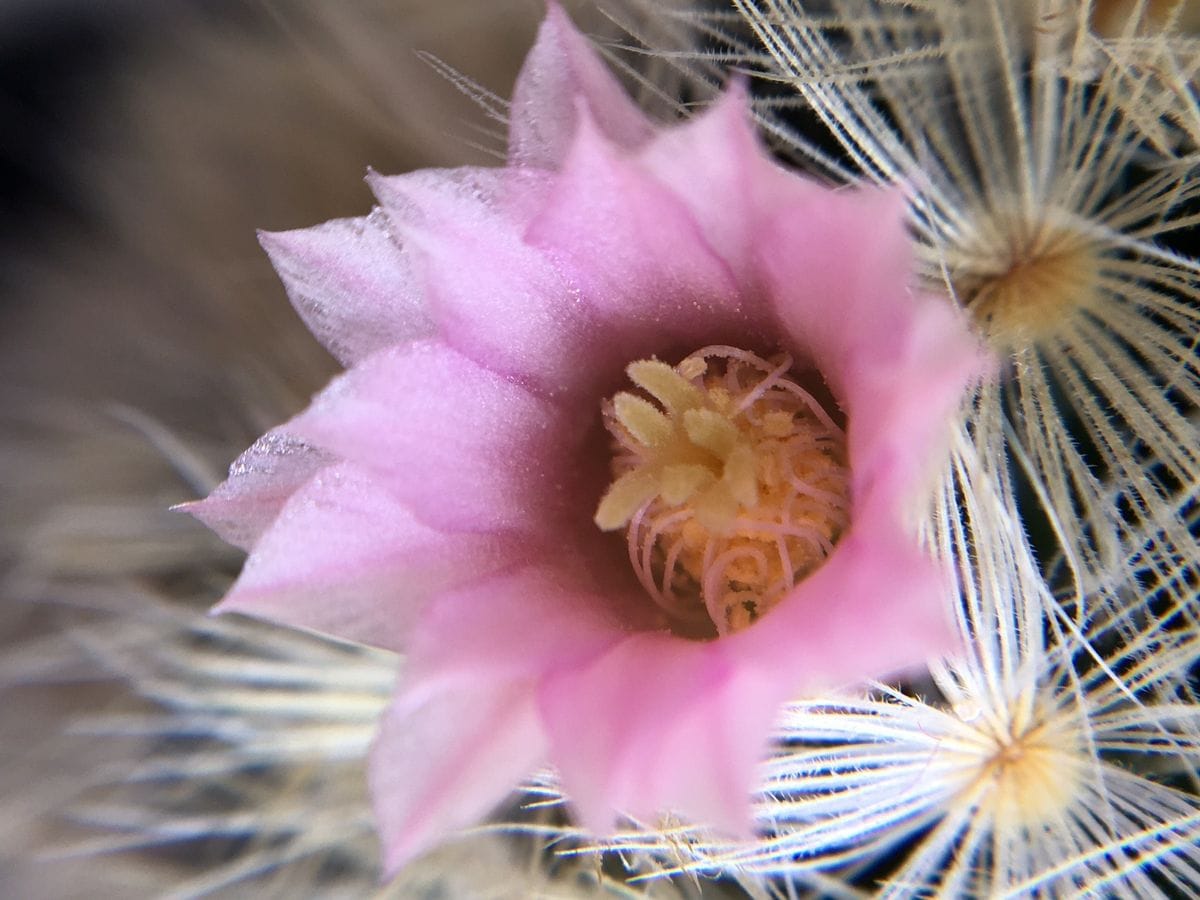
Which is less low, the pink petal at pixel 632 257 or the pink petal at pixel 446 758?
the pink petal at pixel 632 257

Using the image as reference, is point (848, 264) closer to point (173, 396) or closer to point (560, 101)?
point (560, 101)

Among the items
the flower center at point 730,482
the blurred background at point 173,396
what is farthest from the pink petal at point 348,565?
the blurred background at point 173,396

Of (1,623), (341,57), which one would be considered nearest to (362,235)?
(341,57)

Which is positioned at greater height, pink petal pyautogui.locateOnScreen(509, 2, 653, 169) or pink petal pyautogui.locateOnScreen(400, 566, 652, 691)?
pink petal pyautogui.locateOnScreen(509, 2, 653, 169)

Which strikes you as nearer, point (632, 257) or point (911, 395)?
point (911, 395)

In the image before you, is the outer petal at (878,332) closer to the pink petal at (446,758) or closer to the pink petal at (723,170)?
the pink petal at (723,170)

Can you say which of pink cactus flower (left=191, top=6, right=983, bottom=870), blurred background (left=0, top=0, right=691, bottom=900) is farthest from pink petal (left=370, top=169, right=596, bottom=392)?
blurred background (left=0, top=0, right=691, bottom=900)

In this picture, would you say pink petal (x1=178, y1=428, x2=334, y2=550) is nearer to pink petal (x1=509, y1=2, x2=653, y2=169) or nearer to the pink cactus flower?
the pink cactus flower

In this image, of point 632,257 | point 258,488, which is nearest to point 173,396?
point 258,488
